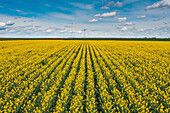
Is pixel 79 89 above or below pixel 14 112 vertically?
above

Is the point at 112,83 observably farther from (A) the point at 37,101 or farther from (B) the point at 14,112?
(B) the point at 14,112

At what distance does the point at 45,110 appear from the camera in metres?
4.98

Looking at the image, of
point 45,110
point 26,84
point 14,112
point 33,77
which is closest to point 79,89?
point 45,110

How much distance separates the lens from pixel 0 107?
5184 mm

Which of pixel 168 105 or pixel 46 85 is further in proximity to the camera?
pixel 46 85

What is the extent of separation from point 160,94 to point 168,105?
86cm

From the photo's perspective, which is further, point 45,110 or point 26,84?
point 26,84

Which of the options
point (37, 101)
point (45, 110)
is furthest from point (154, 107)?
point (37, 101)

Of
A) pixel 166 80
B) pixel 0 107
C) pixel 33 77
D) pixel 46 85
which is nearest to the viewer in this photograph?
pixel 0 107

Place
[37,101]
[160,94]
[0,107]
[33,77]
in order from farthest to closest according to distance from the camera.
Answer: [33,77] → [160,94] → [37,101] → [0,107]

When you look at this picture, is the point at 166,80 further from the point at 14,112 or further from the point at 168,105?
the point at 14,112

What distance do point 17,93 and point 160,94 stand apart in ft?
26.4

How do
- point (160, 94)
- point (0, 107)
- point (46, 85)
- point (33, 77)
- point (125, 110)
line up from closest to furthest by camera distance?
point (125, 110) < point (0, 107) < point (160, 94) < point (46, 85) < point (33, 77)

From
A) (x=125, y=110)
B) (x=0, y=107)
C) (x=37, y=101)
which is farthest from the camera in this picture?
(x=37, y=101)
